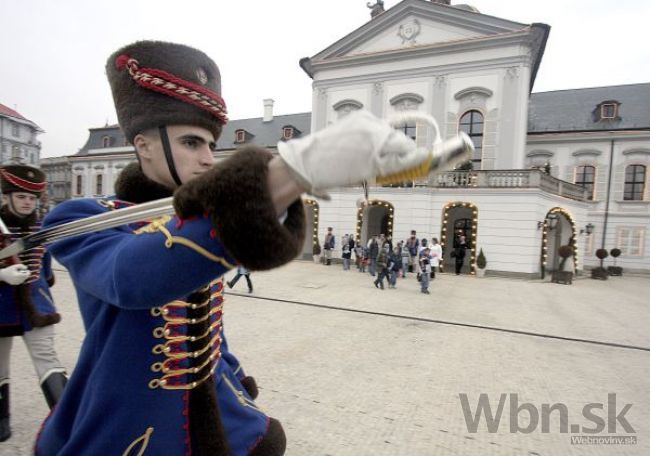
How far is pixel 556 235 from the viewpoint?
57.6 feet

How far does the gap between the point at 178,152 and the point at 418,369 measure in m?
4.20

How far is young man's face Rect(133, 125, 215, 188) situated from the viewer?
1.18m

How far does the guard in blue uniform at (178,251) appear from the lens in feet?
2.22

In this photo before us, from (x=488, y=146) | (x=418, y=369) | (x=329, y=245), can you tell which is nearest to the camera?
(x=418, y=369)

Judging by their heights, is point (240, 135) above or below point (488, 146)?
above

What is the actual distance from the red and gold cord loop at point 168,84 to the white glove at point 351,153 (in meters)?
0.66

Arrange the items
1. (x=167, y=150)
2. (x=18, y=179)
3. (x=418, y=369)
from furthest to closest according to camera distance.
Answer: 1. (x=418, y=369)
2. (x=18, y=179)
3. (x=167, y=150)

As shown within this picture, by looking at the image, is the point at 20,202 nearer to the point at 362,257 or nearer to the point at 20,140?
the point at 362,257

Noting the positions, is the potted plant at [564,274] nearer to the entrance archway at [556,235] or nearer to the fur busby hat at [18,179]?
the entrance archway at [556,235]

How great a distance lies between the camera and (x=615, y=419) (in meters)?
3.54

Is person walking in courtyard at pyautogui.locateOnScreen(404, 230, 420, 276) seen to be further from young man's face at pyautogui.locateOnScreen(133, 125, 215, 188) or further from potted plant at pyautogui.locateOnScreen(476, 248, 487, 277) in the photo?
young man's face at pyautogui.locateOnScreen(133, 125, 215, 188)

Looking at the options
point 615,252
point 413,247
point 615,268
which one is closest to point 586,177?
point 615,252

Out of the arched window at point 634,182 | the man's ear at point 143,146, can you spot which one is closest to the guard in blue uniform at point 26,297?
the man's ear at point 143,146

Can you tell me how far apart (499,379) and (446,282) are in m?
8.52
